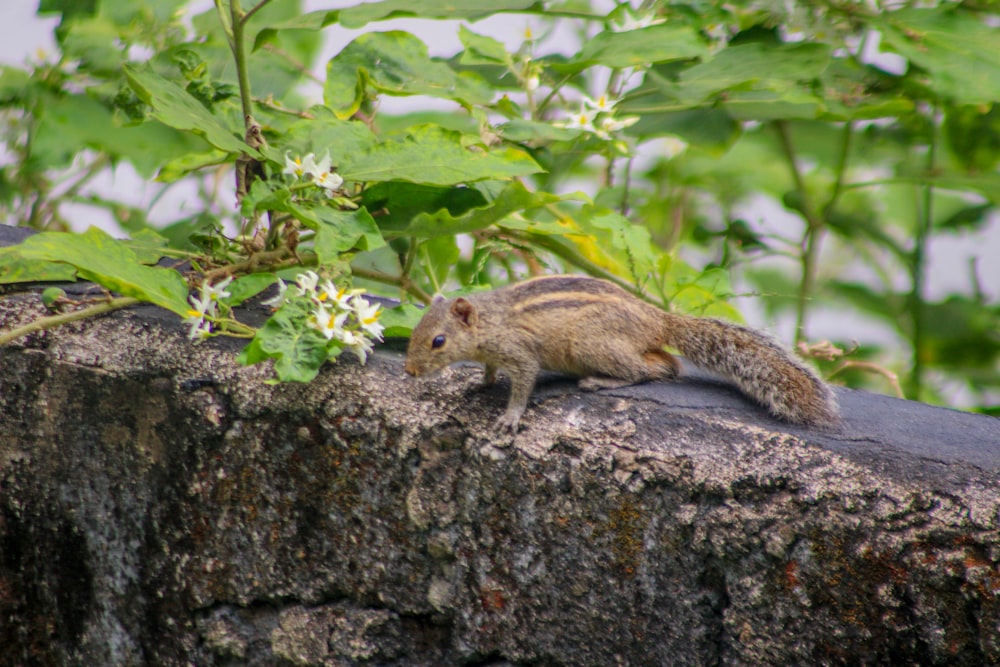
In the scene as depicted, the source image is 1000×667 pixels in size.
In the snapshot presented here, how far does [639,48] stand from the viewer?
2.51 metres

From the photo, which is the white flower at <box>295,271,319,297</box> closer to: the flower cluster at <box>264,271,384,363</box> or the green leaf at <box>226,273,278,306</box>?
the flower cluster at <box>264,271,384,363</box>

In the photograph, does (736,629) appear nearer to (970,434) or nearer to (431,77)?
(970,434)

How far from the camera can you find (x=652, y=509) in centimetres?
174

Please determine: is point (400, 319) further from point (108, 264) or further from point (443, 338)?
point (108, 264)

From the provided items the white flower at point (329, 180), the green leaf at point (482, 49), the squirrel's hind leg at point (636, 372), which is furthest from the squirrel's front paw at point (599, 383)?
the green leaf at point (482, 49)

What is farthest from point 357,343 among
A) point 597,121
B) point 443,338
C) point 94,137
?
point 94,137

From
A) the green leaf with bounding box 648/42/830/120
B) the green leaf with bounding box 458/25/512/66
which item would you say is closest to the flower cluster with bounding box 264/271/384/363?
the green leaf with bounding box 458/25/512/66

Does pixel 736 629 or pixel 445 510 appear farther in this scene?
pixel 445 510

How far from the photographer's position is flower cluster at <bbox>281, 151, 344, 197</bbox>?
208cm

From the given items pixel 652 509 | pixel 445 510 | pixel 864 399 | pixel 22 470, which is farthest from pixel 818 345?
pixel 22 470

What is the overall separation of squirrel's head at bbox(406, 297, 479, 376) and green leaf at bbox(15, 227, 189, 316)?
1.61 feet

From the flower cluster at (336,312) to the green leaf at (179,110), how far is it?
1.23 feet

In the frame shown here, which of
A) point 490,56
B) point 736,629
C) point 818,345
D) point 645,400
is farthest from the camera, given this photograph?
point 490,56

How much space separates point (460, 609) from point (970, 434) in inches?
40.1
